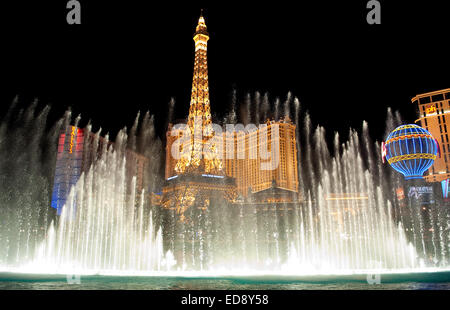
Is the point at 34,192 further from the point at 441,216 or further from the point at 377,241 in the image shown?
the point at 441,216

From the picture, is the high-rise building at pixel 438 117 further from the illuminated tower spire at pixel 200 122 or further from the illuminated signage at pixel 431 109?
the illuminated tower spire at pixel 200 122

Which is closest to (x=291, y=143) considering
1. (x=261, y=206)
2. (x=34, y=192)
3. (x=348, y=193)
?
(x=348, y=193)

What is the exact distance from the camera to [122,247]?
68.2 feet

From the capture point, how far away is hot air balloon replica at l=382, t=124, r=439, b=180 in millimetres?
32438

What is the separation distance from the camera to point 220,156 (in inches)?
2463

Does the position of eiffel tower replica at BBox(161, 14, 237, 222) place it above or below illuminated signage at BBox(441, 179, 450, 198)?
above

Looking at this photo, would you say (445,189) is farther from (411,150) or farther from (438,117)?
(438,117)

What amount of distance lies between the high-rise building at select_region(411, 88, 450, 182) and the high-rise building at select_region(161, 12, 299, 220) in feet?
77.7

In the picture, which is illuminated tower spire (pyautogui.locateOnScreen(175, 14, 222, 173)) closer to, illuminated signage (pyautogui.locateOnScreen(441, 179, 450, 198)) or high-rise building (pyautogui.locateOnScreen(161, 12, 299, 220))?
high-rise building (pyautogui.locateOnScreen(161, 12, 299, 220))

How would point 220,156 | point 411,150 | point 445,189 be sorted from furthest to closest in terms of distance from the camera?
1. point 220,156
2. point 445,189
3. point 411,150

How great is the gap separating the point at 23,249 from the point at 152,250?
8.69 m

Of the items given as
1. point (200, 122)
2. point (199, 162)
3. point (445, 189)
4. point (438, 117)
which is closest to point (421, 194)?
point (445, 189)

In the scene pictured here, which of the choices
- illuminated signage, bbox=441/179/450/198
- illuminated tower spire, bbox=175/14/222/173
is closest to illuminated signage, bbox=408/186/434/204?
illuminated signage, bbox=441/179/450/198

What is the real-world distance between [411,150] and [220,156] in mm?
35260
